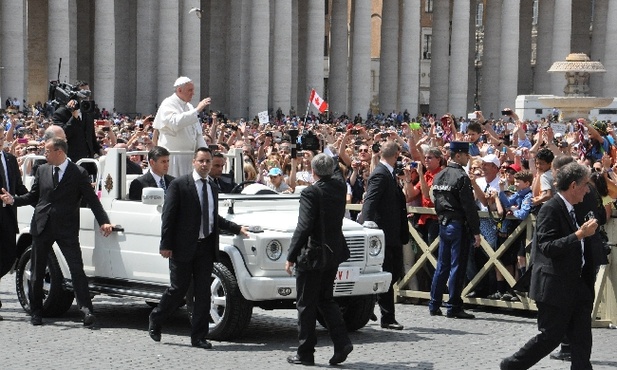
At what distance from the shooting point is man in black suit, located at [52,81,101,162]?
19.2 metres

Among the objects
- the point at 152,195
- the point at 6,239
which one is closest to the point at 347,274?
the point at 152,195

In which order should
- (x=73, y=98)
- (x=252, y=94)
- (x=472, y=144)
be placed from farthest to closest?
(x=252, y=94) < (x=472, y=144) < (x=73, y=98)

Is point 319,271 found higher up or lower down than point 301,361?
higher up

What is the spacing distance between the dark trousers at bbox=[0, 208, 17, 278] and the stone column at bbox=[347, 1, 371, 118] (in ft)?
193

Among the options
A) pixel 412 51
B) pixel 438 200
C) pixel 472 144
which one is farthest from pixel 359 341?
pixel 412 51

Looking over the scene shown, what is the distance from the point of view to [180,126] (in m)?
16.6

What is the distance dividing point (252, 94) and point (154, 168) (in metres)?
53.6

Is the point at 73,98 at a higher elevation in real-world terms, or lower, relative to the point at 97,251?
higher

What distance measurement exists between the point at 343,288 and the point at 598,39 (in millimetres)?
69603

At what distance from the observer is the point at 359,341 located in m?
15.4

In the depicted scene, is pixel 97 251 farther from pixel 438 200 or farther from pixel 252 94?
pixel 252 94

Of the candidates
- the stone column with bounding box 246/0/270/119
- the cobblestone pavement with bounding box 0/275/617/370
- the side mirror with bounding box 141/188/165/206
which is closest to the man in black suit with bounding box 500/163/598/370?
the cobblestone pavement with bounding box 0/275/617/370

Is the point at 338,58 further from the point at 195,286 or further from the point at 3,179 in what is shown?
the point at 195,286

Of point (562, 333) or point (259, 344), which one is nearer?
point (562, 333)
